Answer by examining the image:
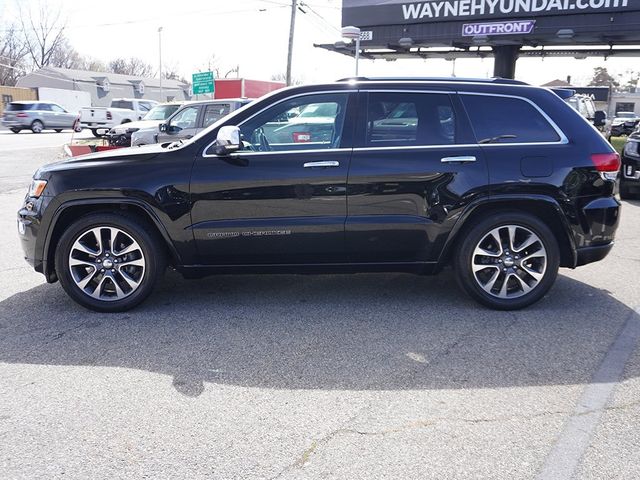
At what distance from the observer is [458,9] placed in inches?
849

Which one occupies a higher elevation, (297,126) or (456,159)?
(297,126)

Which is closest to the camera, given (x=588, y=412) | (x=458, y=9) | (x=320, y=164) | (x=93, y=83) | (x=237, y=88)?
(x=588, y=412)

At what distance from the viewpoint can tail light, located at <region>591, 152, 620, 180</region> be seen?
16.1ft

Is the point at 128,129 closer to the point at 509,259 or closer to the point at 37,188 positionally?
the point at 37,188

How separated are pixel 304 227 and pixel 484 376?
183 cm

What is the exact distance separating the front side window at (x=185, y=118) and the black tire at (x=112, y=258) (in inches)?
366

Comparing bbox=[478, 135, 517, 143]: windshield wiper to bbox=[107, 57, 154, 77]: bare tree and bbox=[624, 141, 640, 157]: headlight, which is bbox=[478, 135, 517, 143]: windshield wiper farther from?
bbox=[107, 57, 154, 77]: bare tree

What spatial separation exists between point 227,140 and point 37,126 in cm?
3366

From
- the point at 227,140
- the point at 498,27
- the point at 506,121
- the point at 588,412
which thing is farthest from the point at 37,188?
the point at 498,27

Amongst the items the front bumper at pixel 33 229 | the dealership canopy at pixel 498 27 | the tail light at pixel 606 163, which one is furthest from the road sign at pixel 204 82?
the tail light at pixel 606 163

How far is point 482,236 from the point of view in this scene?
4.94m

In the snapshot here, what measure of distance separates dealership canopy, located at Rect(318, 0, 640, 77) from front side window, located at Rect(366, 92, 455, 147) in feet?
57.1

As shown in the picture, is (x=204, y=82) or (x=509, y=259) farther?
(x=204, y=82)

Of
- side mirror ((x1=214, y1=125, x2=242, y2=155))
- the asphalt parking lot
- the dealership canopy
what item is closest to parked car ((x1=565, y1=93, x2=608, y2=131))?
the dealership canopy
